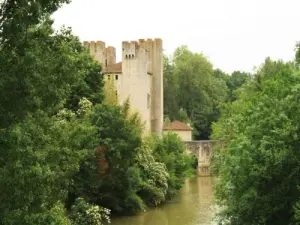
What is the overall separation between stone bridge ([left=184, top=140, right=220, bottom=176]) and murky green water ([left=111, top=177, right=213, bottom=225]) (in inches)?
589

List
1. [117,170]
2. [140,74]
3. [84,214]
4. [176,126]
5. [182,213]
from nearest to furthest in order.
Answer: [84,214] → [117,170] → [182,213] → [140,74] → [176,126]

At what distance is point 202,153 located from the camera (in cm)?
5750

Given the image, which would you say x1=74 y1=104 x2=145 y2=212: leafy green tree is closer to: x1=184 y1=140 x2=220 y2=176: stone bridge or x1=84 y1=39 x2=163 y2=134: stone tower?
x1=84 y1=39 x2=163 y2=134: stone tower

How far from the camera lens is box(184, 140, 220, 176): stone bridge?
188 ft

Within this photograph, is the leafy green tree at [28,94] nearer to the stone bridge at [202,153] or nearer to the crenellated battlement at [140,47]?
the crenellated battlement at [140,47]

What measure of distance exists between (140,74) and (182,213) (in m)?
19.2

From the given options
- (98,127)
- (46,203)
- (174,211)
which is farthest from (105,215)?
(46,203)

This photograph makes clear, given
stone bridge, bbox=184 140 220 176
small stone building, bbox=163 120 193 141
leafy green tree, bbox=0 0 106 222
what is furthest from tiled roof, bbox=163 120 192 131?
leafy green tree, bbox=0 0 106 222

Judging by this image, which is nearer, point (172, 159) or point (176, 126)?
point (172, 159)

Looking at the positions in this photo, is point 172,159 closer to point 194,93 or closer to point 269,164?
point 269,164

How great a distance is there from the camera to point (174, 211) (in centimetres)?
3250

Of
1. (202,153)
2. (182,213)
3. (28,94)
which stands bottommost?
(182,213)

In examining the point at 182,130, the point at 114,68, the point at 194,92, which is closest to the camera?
the point at 114,68

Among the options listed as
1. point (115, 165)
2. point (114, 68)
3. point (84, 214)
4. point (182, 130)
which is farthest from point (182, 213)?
point (182, 130)
